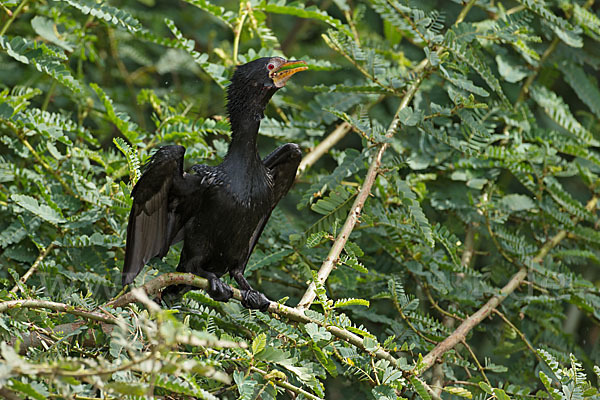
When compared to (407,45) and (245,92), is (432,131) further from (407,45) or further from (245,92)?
(407,45)

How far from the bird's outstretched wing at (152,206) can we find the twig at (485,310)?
3.61 ft

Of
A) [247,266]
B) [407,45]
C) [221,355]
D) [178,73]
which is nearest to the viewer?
[221,355]

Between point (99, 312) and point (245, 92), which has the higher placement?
point (245, 92)

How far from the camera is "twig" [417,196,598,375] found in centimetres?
280

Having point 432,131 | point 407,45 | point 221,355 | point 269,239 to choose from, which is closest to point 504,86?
point 407,45

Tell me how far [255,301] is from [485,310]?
109cm

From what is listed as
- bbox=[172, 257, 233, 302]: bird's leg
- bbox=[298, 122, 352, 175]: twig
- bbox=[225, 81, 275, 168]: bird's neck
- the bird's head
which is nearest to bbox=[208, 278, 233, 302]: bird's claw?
bbox=[172, 257, 233, 302]: bird's leg

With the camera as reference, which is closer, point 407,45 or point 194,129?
point 194,129

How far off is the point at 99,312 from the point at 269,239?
4.11 feet

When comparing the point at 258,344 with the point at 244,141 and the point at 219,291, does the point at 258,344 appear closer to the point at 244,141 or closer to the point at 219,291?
the point at 219,291

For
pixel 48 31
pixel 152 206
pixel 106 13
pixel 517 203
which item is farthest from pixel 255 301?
pixel 48 31

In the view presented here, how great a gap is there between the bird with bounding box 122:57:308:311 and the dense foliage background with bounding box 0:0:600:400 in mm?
106

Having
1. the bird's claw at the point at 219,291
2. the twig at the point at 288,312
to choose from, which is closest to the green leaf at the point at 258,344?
the twig at the point at 288,312

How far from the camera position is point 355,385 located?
324 cm
